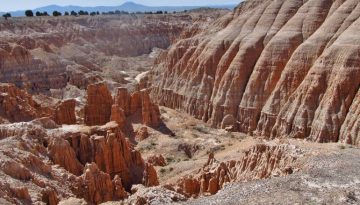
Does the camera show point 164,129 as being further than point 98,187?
Yes

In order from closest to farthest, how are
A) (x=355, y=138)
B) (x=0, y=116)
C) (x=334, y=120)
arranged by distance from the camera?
(x=355, y=138), (x=334, y=120), (x=0, y=116)

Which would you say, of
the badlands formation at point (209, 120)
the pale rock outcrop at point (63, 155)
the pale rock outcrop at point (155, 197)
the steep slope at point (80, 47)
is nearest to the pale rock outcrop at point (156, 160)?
the badlands formation at point (209, 120)

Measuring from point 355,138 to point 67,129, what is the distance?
26.8 metres

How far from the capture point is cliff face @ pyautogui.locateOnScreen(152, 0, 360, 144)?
184ft

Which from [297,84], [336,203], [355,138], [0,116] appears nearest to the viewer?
[336,203]

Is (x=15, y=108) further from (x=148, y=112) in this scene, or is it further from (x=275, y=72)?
(x=275, y=72)

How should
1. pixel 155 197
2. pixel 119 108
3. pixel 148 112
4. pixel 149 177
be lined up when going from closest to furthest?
1. pixel 155 197
2. pixel 149 177
3. pixel 119 108
4. pixel 148 112

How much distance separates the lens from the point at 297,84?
61938 mm

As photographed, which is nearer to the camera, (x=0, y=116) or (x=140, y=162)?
(x=140, y=162)

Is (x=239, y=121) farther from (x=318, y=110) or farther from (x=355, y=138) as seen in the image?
(x=355, y=138)

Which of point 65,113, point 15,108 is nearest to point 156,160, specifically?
point 65,113

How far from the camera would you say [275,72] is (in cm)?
6594

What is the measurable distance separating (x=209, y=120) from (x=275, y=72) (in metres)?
11.4

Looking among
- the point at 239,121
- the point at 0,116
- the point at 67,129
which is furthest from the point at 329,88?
the point at 0,116
